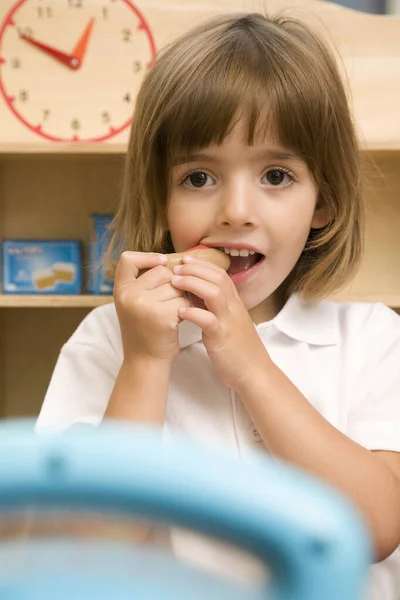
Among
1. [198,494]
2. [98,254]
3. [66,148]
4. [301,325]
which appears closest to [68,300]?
[98,254]

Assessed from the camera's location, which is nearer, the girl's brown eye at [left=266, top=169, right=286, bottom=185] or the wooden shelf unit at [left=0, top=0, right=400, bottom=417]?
the girl's brown eye at [left=266, top=169, right=286, bottom=185]

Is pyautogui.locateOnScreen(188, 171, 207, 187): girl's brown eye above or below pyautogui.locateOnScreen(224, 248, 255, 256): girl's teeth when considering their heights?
above

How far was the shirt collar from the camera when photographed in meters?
0.94

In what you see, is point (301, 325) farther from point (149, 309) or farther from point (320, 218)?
point (149, 309)

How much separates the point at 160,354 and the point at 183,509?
0.60m

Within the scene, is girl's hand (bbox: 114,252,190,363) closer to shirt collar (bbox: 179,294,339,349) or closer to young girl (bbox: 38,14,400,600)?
young girl (bbox: 38,14,400,600)

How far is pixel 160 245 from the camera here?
3.18ft

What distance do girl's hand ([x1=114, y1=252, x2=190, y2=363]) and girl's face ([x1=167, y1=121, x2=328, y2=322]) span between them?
0.29 feet

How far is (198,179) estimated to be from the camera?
858 millimetres

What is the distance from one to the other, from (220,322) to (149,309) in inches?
3.0

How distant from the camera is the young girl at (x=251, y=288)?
76 centimetres

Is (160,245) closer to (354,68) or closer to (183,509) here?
(183,509)

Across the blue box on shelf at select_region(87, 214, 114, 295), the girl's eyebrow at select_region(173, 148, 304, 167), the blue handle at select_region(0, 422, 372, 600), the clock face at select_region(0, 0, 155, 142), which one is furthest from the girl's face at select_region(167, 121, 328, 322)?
the clock face at select_region(0, 0, 155, 142)

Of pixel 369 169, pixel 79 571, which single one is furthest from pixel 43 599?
pixel 369 169
